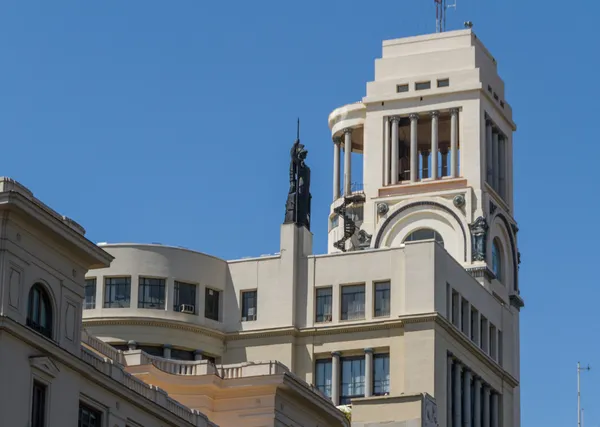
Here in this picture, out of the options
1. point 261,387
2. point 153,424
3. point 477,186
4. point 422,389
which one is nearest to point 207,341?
point 422,389

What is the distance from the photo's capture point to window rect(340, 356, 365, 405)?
153 metres

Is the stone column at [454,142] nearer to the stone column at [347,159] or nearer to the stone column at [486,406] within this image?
the stone column at [347,159]

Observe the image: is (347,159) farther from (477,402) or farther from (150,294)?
(150,294)

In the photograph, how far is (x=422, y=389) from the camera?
150125mm

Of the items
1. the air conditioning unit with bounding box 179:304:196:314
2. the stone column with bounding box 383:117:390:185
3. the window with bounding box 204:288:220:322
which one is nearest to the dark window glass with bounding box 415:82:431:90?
the stone column with bounding box 383:117:390:185

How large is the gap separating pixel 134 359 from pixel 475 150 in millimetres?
67900

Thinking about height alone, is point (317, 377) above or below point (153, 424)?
above

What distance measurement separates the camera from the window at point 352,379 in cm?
15300

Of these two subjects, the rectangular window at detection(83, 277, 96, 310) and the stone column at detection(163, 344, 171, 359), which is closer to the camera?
the stone column at detection(163, 344, 171, 359)

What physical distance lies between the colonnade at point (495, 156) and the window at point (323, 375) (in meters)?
33.0

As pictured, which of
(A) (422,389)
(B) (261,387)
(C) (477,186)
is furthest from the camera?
(C) (477,186)

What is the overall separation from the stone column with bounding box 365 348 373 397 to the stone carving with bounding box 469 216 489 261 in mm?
22800

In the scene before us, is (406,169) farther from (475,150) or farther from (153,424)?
(153,424)

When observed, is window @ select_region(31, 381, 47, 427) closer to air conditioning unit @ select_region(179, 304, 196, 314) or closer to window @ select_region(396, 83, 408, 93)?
air conditioning unit @ select_region(179, 304, 196, 314)
